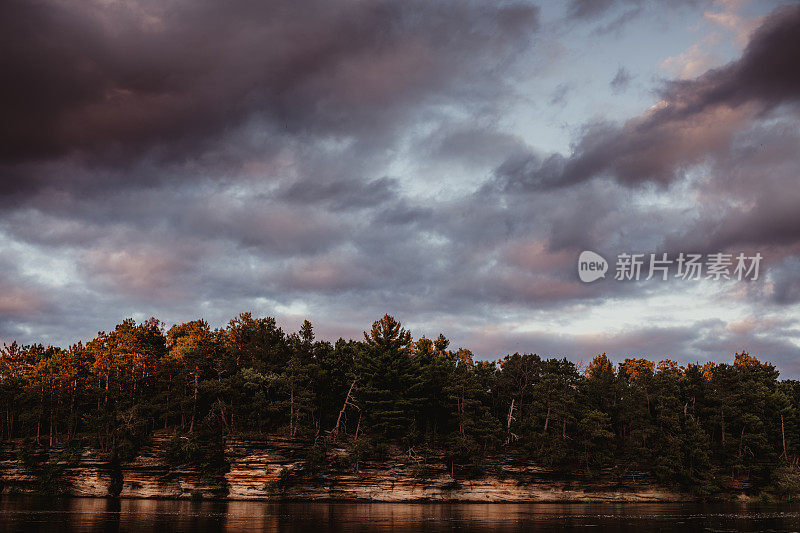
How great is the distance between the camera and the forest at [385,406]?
3511 inches

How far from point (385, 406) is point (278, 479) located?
1918 centimetres

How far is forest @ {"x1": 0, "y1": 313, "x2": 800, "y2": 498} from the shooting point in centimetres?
8919

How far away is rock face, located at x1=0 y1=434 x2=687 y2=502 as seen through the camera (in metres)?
87.5

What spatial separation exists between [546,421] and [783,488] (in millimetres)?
40817

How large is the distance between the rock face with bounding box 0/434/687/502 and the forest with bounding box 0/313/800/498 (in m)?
2.10

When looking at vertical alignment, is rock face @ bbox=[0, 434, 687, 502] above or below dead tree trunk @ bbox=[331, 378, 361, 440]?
below

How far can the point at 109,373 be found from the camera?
97562 millimetres

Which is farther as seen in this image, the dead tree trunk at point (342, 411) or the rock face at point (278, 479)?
the dead tree trunk at point (342, 411)

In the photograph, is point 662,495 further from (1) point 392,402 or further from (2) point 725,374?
(1) point 392,402

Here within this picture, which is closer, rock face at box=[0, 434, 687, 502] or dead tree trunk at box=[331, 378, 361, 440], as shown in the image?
rock face at box=[0, 434, 687, 502]

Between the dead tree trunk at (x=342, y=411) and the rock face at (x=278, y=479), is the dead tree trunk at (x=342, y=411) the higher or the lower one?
the higher one

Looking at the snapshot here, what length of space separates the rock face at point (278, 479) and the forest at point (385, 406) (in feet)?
6.90

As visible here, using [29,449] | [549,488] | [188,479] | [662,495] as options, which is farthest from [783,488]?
[29,449]

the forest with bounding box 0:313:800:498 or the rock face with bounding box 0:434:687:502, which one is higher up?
the forest with bounding box 0:313:800:498
